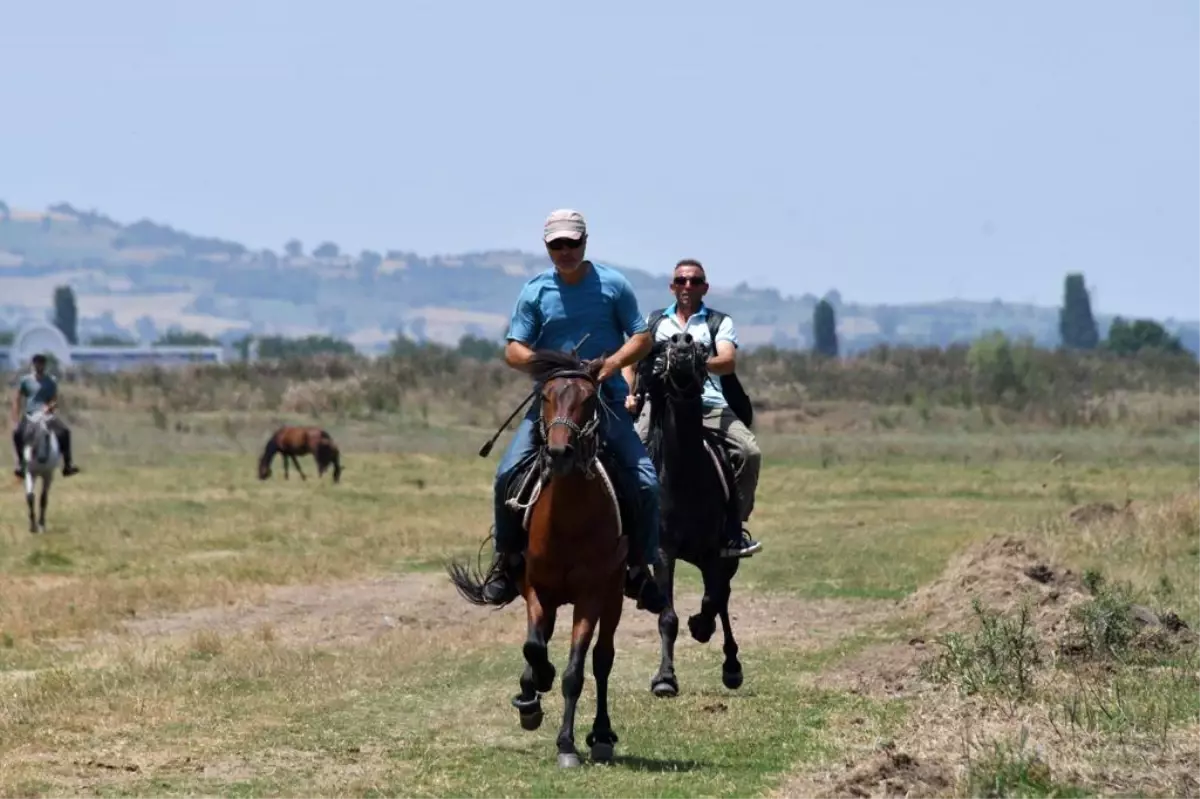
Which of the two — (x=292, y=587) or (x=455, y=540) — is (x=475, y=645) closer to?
(x=292, y=587)

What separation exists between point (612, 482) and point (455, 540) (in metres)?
15.9

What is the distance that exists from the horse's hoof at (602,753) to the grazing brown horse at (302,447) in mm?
32287

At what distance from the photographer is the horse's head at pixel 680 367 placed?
1296 centimetres

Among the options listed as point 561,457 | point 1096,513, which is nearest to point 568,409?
point 561,457

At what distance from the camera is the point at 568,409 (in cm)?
1028

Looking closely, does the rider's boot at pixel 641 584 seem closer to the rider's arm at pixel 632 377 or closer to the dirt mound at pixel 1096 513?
the rider's arm at pixel 632 377

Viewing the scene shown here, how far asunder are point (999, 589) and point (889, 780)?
820 centimetres

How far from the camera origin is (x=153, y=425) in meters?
59.4

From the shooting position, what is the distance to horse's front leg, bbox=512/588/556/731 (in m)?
10.8

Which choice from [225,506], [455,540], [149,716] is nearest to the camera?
[149,716]

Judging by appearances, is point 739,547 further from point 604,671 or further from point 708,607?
point 604,671

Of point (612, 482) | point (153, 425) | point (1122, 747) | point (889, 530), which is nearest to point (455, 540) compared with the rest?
point (889, 530)

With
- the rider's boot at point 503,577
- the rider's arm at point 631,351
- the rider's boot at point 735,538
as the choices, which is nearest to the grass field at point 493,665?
the rider's boot at point 503,577

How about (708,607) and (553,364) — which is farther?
(708,607)
